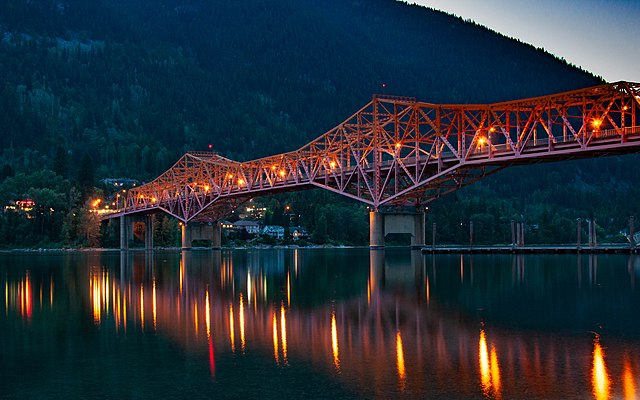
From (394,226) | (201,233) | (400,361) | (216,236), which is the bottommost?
(400,361)

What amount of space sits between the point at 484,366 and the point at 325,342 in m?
5.01

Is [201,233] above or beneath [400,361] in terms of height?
above

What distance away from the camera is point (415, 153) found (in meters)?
92.2

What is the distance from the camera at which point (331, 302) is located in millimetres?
33031

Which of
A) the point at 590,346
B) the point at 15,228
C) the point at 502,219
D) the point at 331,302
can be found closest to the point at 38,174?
the point at 15,228

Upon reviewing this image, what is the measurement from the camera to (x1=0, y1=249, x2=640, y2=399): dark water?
1714 cm

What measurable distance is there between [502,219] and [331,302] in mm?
168046

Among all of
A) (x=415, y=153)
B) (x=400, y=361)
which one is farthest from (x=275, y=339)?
(x=415, y=153)

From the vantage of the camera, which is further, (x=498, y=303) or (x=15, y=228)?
(x=15, y=228)

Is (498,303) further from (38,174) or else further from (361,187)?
(38,174)

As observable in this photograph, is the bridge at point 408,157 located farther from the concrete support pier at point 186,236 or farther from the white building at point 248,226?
the white building at point 248,226

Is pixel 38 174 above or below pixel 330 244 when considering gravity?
above

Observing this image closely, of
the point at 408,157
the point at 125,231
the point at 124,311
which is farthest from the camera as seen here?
the point at 125,231

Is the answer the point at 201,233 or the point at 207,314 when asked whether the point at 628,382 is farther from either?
the point at 201,233
